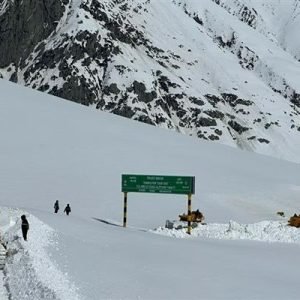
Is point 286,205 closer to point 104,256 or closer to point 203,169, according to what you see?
point 203,169

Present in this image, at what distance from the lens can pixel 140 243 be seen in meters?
23.8

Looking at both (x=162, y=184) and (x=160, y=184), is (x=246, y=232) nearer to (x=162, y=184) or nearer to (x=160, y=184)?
(x=162, y=184)

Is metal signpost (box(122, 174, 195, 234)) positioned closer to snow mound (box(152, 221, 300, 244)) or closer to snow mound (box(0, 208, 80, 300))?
snow mound (box(152, 221, 300, 244))

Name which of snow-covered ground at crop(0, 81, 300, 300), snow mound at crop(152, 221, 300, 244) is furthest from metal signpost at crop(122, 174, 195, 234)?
snow-covered ground at crop(0, 81, 300, 300)

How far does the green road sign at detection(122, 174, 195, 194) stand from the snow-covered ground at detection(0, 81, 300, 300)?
2130 mm

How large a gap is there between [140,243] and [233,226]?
915cm

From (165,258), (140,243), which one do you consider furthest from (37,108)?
(165,258)

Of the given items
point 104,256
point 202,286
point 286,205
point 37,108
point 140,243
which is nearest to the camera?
point 202,286

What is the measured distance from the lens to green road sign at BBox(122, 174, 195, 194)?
32.0 metres

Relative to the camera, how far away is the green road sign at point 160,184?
105ft

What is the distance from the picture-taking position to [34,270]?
16.2 m

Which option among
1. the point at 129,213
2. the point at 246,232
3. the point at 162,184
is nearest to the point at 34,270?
the point at 162,184

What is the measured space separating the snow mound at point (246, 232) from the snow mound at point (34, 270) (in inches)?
353

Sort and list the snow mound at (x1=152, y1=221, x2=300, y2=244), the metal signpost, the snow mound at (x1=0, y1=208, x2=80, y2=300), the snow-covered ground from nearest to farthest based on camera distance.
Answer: the snow mound at (x1=0, y1=208, x2=80, y2=300)
the snow-covered ground
the snow mound at (x1=152, y1=221, x2=300, y2=244)
the metal signpost
